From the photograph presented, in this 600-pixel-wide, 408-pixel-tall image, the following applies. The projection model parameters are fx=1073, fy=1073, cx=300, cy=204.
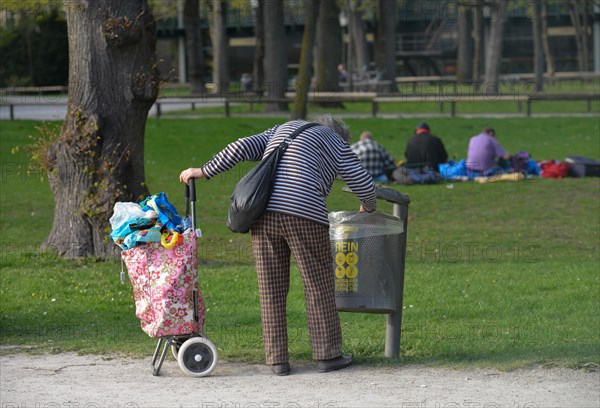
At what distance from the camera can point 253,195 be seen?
6266 mm

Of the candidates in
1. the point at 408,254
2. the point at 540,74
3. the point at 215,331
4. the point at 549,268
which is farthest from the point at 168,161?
the point at 540,74

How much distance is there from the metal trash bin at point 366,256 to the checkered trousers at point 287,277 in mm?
231

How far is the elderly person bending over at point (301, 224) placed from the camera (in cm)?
638

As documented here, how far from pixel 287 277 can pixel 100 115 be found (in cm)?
538

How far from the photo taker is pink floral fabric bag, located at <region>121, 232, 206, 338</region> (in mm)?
6402

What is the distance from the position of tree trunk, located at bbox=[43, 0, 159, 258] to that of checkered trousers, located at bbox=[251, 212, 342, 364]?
512 centimetres

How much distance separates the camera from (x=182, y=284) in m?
6.43

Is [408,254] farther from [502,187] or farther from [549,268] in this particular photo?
[502,187]

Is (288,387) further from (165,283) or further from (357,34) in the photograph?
(357,34)

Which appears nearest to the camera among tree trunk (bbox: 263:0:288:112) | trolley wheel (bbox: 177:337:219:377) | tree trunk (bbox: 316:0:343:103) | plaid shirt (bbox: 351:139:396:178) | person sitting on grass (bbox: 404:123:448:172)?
trolley wheel (bbox: 177:337:219:377)

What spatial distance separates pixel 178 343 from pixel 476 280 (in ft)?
14.9

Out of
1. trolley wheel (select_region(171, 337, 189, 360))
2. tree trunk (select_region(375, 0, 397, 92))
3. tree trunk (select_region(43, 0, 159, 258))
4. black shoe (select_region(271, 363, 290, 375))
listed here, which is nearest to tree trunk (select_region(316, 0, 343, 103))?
tree trunk (select_region(375, 0, 397, 92))

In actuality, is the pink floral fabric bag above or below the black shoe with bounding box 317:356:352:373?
above

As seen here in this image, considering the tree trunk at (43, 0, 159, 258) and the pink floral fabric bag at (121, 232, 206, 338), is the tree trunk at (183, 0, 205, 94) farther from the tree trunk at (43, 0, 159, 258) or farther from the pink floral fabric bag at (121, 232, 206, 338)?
the pink floral fabric bag at (121, 232, 206, 338)
